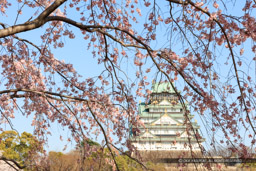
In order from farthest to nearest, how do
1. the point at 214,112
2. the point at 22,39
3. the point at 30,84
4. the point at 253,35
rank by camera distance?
the point at 30,84
the point at 22,39
the point at 214,112
the point at 253,35

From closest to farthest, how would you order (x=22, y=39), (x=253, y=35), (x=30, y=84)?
1. (x=253, y=35)
2. (x=22, y=39)
3. (x=30, y=84)

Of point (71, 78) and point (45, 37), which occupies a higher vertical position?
point (45, 37)

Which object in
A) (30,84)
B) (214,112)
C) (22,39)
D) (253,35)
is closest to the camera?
(253,35)

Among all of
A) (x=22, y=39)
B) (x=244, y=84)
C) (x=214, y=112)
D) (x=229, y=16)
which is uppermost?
(x=22, y=39)

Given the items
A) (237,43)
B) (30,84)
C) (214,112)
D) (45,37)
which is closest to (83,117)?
(30,84)

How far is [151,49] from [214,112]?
46.5 inches

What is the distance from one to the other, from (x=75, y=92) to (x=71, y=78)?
28 centimetres

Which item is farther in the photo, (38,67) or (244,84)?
(38,67)

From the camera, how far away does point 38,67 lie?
5.54 metres

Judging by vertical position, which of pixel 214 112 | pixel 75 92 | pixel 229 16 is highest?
pixel 229 16

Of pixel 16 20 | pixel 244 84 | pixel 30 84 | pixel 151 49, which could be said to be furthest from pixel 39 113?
pixel 244 84

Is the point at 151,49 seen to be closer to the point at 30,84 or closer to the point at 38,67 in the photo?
the point at 38,67

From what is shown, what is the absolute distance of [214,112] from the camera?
395 cm

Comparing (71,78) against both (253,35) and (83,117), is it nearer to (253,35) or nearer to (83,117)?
(83,117)
